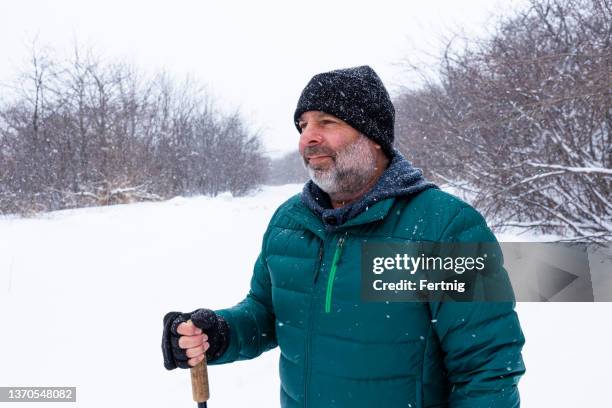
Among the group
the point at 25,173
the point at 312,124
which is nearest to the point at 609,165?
the point at 312,124

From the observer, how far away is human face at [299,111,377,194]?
160cm

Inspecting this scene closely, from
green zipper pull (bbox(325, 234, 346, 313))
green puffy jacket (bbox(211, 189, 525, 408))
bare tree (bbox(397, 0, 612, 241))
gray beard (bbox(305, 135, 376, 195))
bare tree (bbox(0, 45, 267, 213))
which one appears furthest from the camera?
bare tree (bbox(0, 45, 267, 213))

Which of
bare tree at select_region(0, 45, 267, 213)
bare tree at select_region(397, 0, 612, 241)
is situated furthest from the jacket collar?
bare tree at select_region(0, 45, 267, 213)

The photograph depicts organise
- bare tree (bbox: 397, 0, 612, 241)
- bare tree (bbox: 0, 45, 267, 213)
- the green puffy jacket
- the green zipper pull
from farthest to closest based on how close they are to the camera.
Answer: bare tree (bbox: 0, 45, 267, 213) < bare tree (bbox: 397, 0, 612, 241) < the green zipper pull < the green puffy jacket

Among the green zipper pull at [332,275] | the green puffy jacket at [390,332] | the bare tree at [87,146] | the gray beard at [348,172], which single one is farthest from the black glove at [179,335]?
the bare tree at [87,146]

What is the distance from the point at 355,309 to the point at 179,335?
0.67 m

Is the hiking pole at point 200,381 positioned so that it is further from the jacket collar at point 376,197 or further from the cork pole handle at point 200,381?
the jacket collar at point 376,197

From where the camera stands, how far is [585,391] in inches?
132

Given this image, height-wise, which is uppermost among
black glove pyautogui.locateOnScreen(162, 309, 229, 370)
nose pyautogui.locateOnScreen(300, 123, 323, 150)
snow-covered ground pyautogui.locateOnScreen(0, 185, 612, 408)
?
nose pyautogui.locateOnScreen(300, 123, 323, 150)

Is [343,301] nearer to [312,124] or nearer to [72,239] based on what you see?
[312,124]

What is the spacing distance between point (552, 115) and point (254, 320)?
7.57 meters

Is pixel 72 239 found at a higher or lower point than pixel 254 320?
higher

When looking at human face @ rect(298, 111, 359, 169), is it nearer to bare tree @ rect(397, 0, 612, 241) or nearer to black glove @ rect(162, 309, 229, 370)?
black glove @ rect(162, 309, 229, 370)

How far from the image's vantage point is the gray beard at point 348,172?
62.9 inches
